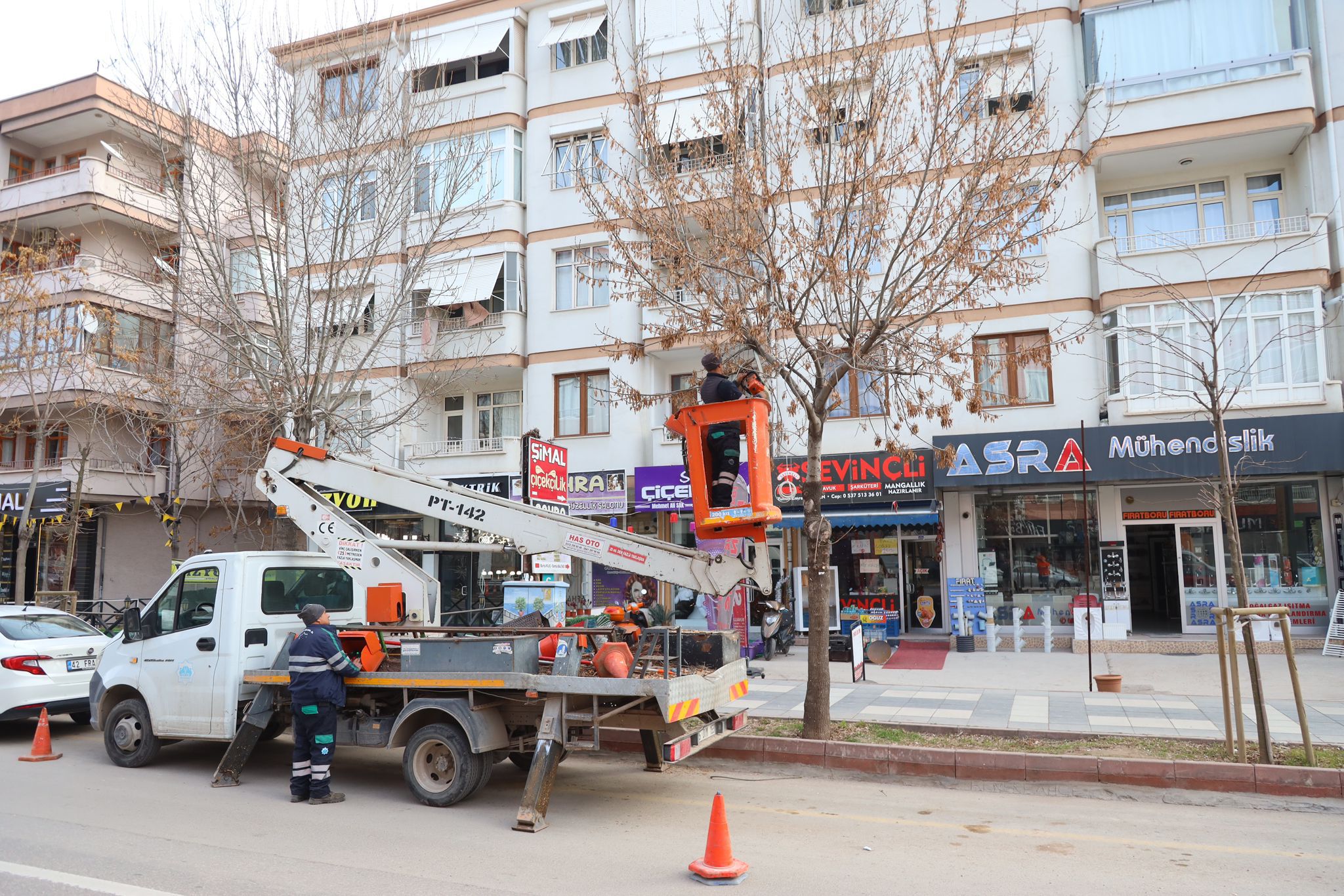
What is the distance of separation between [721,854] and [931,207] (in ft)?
22.8

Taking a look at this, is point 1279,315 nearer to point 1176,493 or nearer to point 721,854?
point 1176,493

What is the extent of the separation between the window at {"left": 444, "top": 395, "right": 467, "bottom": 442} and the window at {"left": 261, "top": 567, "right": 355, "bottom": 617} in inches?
578

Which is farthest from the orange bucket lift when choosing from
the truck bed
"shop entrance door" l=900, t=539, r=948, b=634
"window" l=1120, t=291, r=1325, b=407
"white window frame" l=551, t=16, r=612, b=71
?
"white window frame" l=551, t=16, r=612, b=71

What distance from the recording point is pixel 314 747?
7.64 metres

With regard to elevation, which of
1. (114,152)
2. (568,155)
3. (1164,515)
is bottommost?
(1164,515)

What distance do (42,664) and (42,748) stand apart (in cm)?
134

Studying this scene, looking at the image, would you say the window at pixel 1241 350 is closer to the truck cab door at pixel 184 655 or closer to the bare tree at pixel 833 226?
the bare tree at pixel 833 226

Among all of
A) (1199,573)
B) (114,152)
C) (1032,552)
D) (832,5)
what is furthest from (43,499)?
(1199,573)

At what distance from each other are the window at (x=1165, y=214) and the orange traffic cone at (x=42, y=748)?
1942 cm

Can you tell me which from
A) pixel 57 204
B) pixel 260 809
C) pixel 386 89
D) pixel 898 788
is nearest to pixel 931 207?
pixel 898 788

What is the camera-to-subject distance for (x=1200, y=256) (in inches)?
699

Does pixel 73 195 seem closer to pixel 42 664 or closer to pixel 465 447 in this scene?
pixel 465 447

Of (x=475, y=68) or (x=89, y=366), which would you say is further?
(x=475, y=68)

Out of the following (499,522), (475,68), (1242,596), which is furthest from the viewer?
(475,68)
